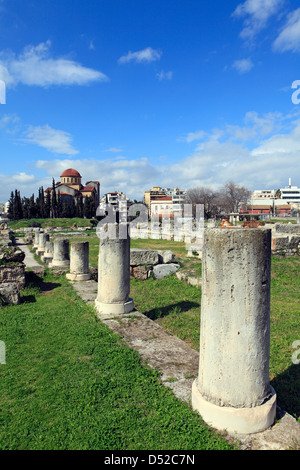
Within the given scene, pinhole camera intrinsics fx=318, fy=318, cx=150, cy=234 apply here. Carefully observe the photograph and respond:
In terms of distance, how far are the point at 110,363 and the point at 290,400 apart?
2299 mm

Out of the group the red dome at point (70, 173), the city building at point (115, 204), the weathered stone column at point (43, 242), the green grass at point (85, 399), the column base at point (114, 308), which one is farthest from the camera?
the red dome at point (70, 173)

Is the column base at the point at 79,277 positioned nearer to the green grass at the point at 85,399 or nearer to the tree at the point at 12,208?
the green grass at the point at 85,399

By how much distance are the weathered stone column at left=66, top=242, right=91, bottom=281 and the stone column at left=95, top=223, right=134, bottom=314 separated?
393 cm

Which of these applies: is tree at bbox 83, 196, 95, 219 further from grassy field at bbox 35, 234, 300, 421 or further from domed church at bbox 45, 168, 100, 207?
grassy field at bbox 35, 234, 300, 421

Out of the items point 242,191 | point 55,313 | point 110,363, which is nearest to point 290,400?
point 110,363

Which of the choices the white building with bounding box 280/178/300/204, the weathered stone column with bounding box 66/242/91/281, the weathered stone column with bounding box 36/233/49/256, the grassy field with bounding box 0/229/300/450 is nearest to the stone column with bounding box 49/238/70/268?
the weathered stone column with bounding box 66/242/91/281

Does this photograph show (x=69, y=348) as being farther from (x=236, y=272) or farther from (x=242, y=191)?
(x=242, y=191)

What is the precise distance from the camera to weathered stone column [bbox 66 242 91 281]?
10.4m

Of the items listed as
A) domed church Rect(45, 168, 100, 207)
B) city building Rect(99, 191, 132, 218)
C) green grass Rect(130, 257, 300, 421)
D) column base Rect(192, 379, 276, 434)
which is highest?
domed church Rect(45, 168, 100, 207)

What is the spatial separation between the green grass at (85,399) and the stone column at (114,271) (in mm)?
851

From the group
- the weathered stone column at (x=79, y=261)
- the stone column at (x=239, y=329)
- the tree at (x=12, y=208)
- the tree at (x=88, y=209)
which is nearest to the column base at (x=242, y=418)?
the stone column at (x=239, y=329)

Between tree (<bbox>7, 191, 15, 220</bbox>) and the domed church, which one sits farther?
the domed church

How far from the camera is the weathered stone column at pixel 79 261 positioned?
10445 millimetres

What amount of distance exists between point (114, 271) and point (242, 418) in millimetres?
4091
